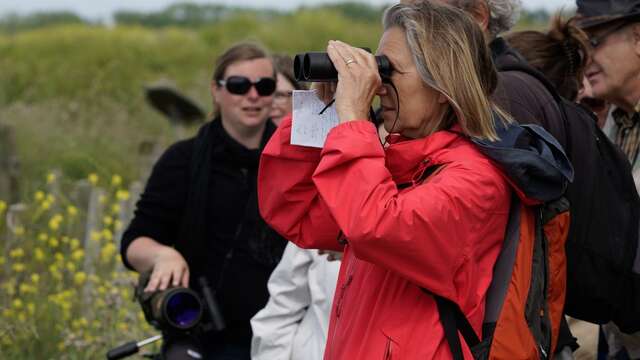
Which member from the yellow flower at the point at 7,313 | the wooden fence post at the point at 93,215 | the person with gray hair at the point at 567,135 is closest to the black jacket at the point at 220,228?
the yellow flower at the point at 7,313

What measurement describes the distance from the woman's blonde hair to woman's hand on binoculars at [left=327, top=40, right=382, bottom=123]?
12cm

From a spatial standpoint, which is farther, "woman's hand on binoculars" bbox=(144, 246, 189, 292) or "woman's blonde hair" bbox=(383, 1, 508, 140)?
"woman's hand on binoculars" bbox=(144, 246, 189, 292)

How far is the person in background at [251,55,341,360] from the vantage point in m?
3.99

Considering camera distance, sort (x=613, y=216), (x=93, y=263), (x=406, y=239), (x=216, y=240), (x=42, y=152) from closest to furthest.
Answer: (x=406, y=239) → (x=613, y=216) → (x=216, y=240) → (x=93, y=263) → (x=42, y=152)

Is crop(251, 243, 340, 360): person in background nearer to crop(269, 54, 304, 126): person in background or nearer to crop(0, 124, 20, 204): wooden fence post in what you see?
crop(269, 54, 304, 126): person in background

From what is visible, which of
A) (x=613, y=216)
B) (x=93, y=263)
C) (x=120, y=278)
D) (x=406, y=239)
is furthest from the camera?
(x=93, y=263)

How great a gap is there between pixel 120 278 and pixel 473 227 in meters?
4.01

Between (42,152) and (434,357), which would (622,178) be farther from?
(42,152)

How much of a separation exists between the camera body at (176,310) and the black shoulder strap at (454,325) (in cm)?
168

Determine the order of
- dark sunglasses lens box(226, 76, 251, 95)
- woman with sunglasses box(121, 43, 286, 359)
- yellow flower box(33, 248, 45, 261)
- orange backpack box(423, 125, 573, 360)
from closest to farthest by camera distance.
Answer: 1. orange backpack box(423, 125, 573, 360)
2. woman with sunglasses box(121, 43, 286, 359)
3. dark sunglasses lens box(226, 76, 251, 95)
4. yellow flower box(33, 248, 45, 261)

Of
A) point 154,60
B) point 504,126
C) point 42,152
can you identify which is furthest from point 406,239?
point 154,60

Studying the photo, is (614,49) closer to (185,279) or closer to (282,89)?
(185,279)

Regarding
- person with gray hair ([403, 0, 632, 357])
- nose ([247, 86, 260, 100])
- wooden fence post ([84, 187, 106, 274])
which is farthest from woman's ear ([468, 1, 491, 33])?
wooden fence post ([84, 187, 106, 274])

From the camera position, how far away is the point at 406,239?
8.27 ft
